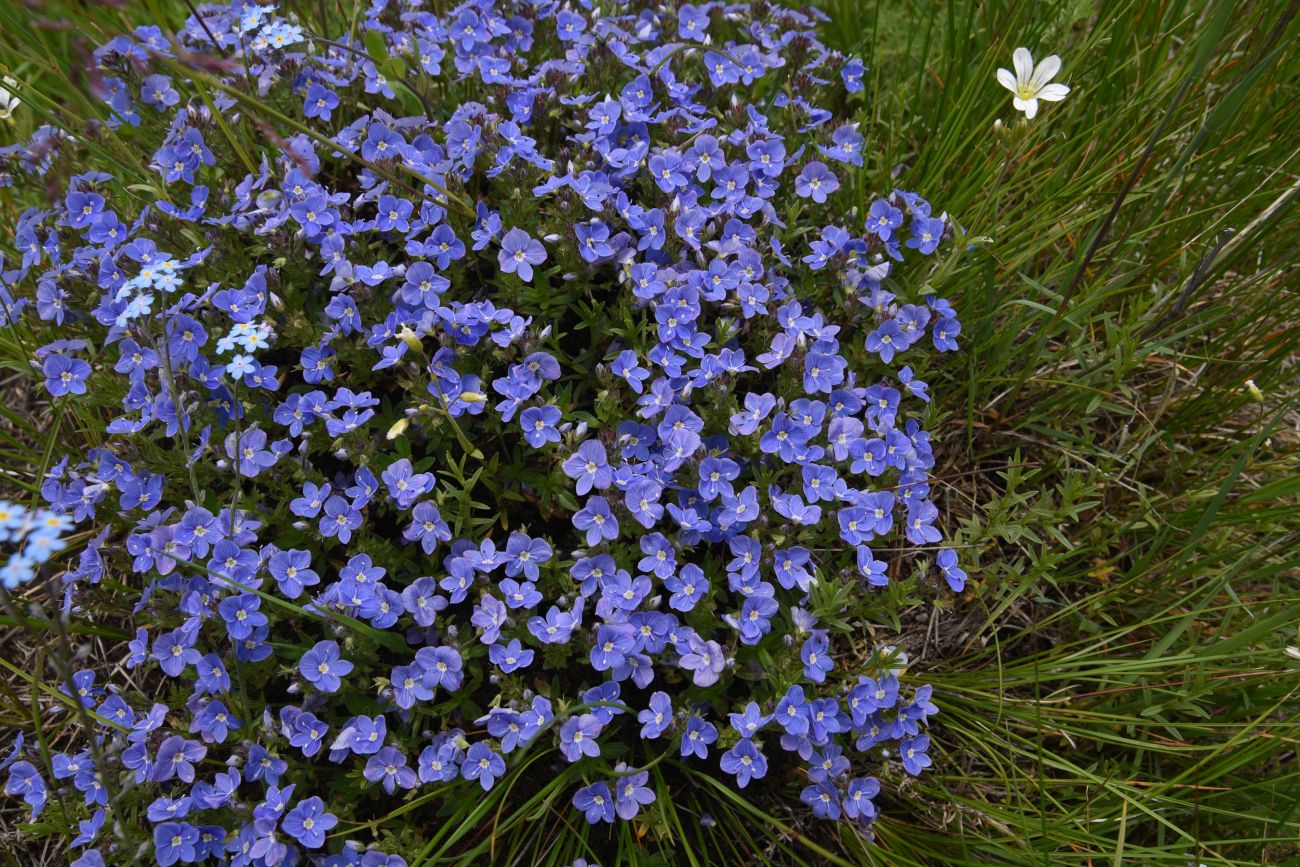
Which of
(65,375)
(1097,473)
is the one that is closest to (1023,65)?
(1097,473)

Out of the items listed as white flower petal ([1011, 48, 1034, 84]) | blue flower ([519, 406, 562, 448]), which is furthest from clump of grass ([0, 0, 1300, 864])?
blue flower ([519, 406, 562, 448])

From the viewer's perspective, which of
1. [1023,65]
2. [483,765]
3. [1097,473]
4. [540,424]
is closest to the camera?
[483,765]

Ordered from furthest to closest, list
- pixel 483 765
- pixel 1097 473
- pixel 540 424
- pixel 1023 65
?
1. pixel 1097 473
2. pixel 1023 65
3. pixel 540 424
4. pixel 483 765

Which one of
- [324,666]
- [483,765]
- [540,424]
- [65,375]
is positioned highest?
[65,375]

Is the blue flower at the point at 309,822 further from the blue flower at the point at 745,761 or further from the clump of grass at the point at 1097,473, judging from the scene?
the blue flower at the point at 745,761

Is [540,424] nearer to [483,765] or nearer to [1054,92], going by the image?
[483,765]

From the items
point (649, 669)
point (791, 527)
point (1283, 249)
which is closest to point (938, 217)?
point (1283, 249)

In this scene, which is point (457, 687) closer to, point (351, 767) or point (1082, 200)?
point (351, 767)
